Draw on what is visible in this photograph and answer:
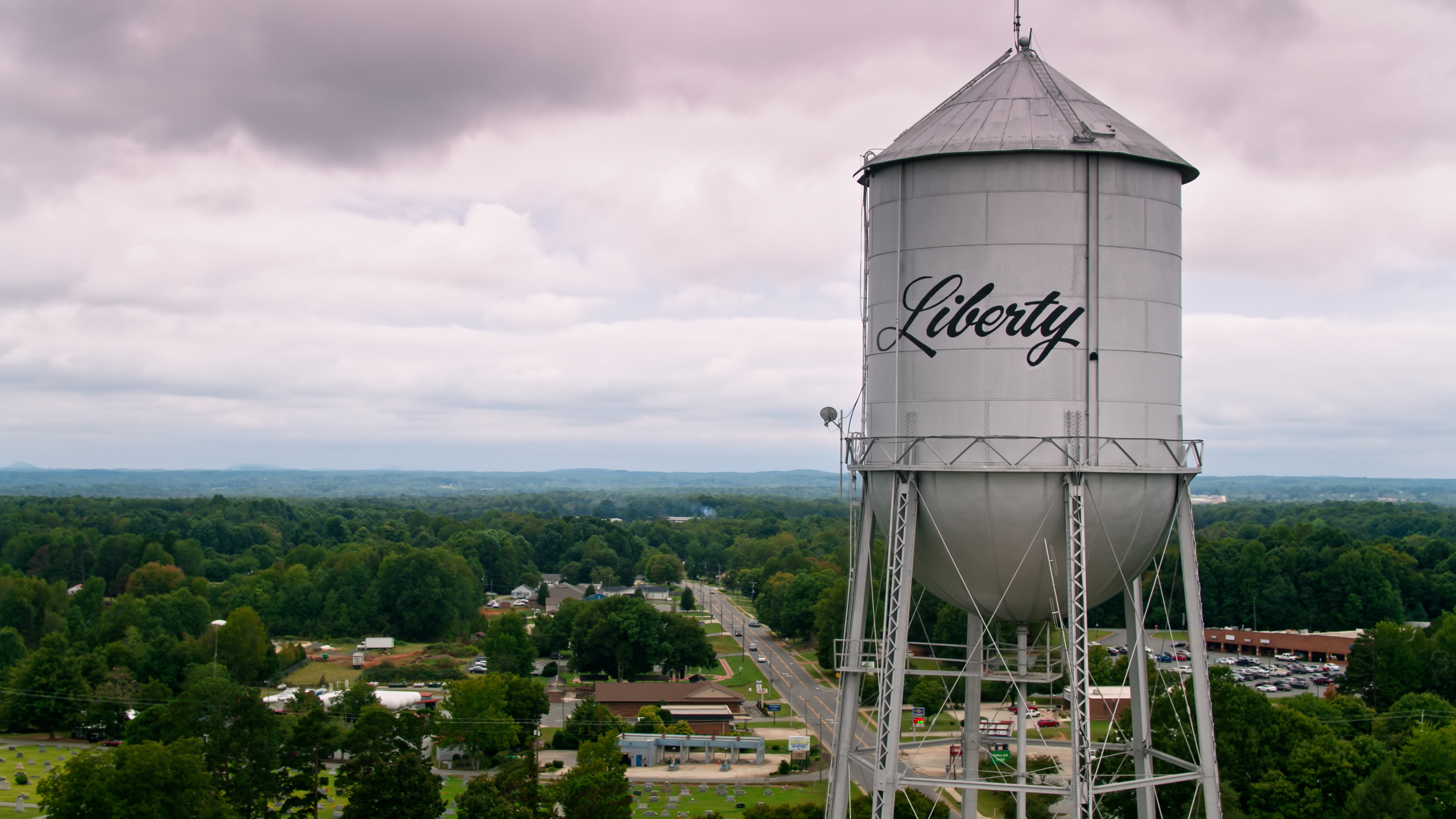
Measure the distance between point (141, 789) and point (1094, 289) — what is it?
115 ft

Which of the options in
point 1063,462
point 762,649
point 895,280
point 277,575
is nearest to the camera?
point 1063,462

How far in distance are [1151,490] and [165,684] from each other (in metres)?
62.2

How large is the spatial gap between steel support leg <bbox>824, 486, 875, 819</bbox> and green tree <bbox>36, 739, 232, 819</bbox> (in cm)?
2797

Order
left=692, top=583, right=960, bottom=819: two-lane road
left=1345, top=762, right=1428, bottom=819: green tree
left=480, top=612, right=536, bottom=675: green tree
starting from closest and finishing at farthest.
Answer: left=1345, top=762, right=1428, bottom=819: green tree
left=692, top=583, right=960, bottom=819: two-lane road
left=480, top=612, right=536, bottom=675: green tree

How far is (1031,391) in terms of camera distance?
19.6 metres

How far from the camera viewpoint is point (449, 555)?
112m

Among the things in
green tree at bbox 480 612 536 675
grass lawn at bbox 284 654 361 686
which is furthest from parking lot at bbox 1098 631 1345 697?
grass lawn at bbox 284 654 361 686

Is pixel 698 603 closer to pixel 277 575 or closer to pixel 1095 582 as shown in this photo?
pixel 277 575

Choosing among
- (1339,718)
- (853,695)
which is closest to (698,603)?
(1339,718)

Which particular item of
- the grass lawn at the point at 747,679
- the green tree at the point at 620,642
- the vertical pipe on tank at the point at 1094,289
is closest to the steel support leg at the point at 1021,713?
the vertical pipe on tank at the point at 1094,289

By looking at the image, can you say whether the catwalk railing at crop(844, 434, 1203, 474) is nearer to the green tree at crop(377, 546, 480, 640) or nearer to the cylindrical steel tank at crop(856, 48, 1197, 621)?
the cylindrical steel tank at crop(856, 48, 1197, 621)

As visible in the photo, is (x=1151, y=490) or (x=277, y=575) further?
(x=277, y=575)

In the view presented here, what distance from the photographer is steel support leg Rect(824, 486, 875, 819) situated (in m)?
20.6

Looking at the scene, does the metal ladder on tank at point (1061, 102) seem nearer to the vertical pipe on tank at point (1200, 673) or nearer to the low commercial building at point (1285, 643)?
the vertical pipe on tank at point (1200, 673)
